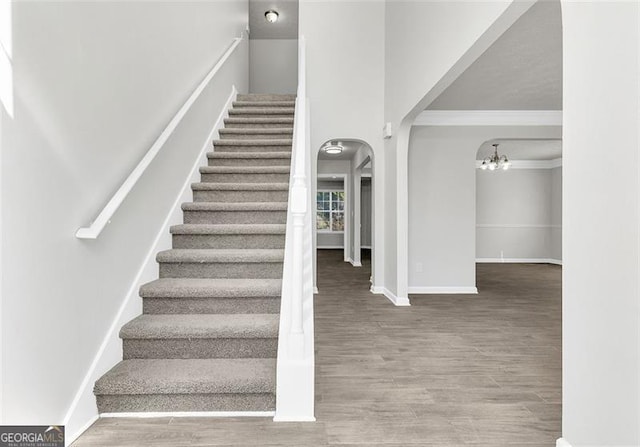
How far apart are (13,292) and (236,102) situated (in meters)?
3.92

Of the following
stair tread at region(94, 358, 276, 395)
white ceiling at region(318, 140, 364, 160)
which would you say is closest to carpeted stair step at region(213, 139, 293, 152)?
stair tread at region(94, 358, 276, 395)

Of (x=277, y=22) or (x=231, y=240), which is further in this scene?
(x=277, y=22)

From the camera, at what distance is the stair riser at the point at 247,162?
354 cm

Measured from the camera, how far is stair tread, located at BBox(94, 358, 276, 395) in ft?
5.66

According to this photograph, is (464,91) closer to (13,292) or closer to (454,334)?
(454,334)

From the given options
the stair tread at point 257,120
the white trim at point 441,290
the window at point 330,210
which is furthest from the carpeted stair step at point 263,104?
the window at point 330,210

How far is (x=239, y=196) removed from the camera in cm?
313

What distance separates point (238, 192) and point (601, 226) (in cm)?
250

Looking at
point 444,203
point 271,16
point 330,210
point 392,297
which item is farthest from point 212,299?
point 330,210

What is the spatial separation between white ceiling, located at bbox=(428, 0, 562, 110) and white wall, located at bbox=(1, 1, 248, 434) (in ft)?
7.36

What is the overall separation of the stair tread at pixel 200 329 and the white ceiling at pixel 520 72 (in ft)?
7.35

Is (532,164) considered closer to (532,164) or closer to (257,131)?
(532,164)

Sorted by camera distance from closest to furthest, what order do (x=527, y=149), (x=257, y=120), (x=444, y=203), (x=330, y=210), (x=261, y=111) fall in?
(x=257, y=120), (x=261, y=111), (x=444, y=203), (x=527, y=149), (x=330, y=210)

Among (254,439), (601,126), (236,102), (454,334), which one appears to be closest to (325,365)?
(254,439)
